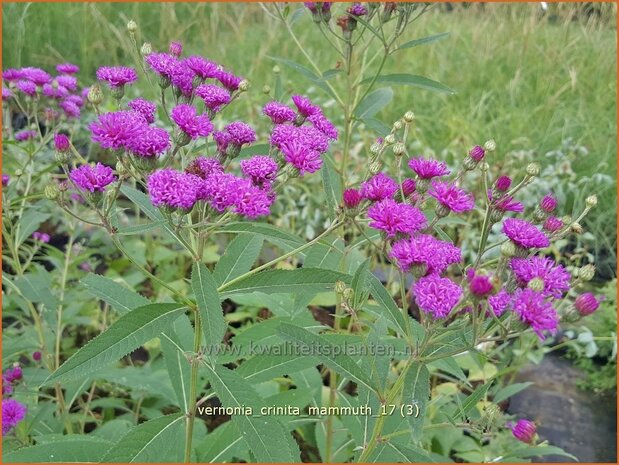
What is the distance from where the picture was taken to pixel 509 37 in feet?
20.8

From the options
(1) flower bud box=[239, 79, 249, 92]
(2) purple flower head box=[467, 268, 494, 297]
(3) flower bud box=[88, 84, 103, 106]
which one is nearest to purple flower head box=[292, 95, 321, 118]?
(1) flower bud box=[239, 79, 249, 92]

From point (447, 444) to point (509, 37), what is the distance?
509 centimetres

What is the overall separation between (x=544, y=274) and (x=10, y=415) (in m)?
1.38

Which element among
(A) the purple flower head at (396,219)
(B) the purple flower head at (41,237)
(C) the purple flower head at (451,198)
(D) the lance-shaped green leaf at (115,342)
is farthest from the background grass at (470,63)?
(D) the lance-shaped green leaf at (115,342)

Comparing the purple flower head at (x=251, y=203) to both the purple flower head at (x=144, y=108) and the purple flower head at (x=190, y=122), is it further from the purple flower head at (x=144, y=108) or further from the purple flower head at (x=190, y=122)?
the purple flower head at (x=144, y=108)

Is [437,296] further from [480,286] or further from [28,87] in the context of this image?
[28,87]

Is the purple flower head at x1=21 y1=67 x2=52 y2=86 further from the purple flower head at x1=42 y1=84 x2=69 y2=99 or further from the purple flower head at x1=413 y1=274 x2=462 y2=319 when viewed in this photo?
the purple flower head at x1=413 y1=274 x2=462 y2=319

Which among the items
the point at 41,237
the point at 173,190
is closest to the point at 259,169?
Answer: the point at 173,190

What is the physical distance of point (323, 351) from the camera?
1196 mm

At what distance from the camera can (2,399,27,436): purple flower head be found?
169cm

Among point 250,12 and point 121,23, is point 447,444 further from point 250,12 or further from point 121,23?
point 250,12

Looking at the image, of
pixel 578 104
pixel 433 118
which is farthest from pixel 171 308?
pixel 578 104

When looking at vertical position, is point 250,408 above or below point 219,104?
below

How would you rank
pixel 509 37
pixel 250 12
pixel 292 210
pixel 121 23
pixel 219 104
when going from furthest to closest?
pixel 250 12 → pixel 121 23 → pixel 509 37 → pixel 292 210 → pixel 219 104
